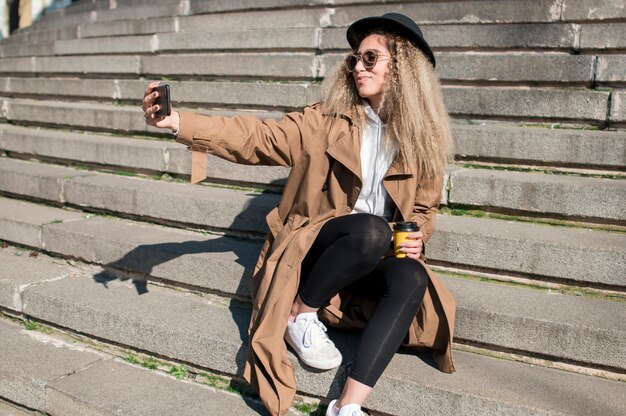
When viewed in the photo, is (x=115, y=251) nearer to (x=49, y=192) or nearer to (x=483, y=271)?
(x=49, y=192)

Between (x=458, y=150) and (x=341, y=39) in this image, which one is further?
(x=341, y=39)

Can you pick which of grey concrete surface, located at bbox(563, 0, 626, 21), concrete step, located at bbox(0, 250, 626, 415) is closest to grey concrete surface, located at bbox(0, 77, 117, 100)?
concrete step, located at bbox(0, 250, 626, 415)

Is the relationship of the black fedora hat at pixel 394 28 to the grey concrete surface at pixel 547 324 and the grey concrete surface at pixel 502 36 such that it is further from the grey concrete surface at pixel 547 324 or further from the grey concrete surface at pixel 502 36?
the grey concrete surface at pixel 502 36

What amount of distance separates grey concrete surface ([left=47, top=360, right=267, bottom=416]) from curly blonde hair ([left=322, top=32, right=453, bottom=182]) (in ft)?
4.15

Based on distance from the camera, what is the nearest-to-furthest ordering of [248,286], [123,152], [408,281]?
1. [408,281]
2. [248,286]
3. [123,152]

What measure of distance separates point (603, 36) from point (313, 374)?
9.89 feet

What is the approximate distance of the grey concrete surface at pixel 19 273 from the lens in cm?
373

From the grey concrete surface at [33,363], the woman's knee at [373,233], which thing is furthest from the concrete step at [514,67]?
the grey concrete surface at [33,363]

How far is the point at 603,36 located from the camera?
4.29 meters

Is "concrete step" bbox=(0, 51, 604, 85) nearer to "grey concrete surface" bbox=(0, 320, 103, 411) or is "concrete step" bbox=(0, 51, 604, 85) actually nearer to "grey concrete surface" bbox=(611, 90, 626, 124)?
"grey concrete surface" bbox=(611, 90, 626, 124)

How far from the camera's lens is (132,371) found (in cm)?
316

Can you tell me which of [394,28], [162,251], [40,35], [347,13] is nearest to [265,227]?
[162,251]

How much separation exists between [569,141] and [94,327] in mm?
2720

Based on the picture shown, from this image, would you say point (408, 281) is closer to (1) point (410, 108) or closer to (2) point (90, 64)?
(1) point (410, 108)
